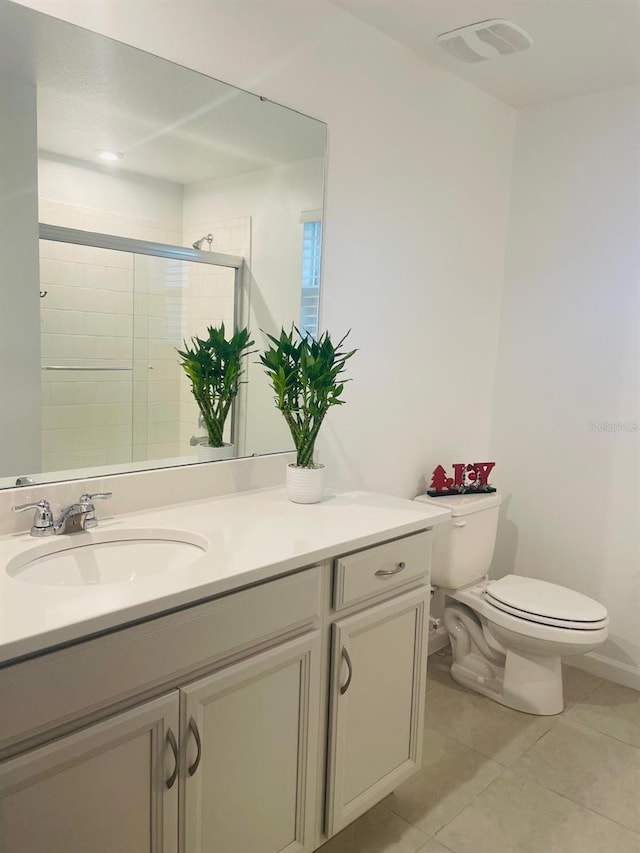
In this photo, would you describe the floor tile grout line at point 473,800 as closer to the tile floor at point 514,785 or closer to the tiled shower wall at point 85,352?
the tile floor at point 514,785

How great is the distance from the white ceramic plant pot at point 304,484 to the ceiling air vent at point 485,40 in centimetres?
149

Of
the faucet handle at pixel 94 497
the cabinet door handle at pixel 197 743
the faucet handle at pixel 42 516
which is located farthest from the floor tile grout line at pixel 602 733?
the faucet handle at pixel 42 516

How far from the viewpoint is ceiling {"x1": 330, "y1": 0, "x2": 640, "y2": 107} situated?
6.65 ft

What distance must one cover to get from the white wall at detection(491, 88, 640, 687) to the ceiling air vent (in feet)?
2.16

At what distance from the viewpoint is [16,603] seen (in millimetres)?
1132

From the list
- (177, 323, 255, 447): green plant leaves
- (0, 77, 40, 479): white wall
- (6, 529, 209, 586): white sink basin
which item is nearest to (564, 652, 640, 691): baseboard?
(177, 323, 255, 447): green plant leaves

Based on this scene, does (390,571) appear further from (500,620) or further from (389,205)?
(389,205)

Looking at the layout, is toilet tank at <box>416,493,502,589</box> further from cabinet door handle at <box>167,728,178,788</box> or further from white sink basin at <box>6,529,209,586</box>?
cabinet door handle at <box>167,728,178,788</box>

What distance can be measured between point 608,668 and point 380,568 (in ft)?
5.45

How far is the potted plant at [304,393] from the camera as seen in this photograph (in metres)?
1.88

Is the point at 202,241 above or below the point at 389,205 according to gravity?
below

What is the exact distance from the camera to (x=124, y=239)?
1.68 m

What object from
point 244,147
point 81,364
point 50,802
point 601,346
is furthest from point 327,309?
point 50,802

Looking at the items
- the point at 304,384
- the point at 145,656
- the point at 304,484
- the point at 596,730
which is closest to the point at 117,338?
the point at 304,384
